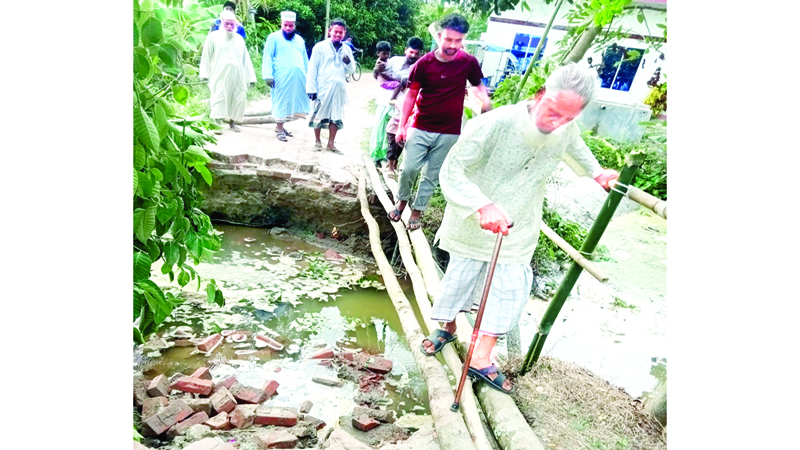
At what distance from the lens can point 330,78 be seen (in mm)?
2830

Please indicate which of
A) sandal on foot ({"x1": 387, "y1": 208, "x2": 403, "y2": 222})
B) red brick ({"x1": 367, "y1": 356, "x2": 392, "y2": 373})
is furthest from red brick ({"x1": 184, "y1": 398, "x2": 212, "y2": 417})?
sandal on foot ({"x1": 387, "y1": 208, "x2": 403, "y2": 222})

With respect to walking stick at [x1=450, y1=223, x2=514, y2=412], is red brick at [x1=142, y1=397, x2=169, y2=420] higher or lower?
lower

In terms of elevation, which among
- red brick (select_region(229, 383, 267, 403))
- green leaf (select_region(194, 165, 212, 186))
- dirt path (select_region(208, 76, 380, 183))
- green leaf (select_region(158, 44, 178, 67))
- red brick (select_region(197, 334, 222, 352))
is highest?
green leaf (select_region(158, 44, 178, 67))

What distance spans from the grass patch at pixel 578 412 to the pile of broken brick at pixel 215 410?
0.87m

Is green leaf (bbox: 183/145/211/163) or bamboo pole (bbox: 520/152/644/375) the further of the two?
green leaf (bbox: 183/145/211/163)

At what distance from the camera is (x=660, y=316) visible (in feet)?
10.2

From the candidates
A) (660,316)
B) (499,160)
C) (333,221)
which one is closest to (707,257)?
(499,160)

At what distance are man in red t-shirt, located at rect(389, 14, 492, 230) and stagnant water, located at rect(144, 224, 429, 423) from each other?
2.61 feet

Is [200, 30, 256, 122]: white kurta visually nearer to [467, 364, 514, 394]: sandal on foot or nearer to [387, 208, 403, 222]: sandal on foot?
[387, 208, 403, 222]: sandal on foot

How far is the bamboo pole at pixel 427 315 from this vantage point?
1600mm

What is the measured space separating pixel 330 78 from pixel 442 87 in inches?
34.6

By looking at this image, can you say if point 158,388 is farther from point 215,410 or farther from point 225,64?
point 225,64

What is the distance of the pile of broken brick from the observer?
6.45ft
